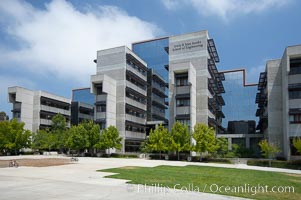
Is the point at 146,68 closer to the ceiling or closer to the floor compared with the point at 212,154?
closer to the ceiling

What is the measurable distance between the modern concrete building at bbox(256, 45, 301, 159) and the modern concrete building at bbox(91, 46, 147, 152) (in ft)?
104

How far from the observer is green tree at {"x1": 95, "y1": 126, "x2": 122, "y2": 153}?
194 ft

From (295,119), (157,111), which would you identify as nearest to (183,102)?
(295,119)

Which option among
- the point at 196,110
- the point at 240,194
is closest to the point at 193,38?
the point at 196,110

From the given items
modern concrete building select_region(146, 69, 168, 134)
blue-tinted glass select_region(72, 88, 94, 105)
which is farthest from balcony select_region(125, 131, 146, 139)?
blue-tinted glass select_region(72, 88, 94, 105)

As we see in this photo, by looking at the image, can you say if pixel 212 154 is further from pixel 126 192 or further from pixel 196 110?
pixel 126 192

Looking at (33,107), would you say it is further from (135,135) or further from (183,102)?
(183,102)

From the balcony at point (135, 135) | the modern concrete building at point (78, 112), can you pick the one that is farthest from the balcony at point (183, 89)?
the modern concrete building at point (78, 112)

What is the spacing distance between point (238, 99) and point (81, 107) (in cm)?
5124

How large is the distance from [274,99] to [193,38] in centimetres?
2118

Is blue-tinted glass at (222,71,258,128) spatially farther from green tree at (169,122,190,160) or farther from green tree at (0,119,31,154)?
green tree at (0,119,31,154)

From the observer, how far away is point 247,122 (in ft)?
274

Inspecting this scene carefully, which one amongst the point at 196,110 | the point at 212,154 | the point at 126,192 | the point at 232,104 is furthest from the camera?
the point at 232,104

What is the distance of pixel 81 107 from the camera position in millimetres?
95062
